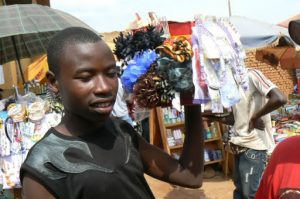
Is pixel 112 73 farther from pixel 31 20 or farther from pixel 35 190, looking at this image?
pixel 31 20

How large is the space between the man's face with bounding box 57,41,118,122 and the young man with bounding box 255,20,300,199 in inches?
30.1

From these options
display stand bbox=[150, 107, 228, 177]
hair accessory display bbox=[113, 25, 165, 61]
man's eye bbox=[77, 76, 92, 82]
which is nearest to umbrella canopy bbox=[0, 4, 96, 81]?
display stand bbox=[150, 107, 228, 177]

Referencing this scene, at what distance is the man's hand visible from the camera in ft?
11.9

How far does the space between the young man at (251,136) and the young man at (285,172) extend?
76.6 inches

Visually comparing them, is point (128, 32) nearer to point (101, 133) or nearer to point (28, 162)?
point (101, 133)

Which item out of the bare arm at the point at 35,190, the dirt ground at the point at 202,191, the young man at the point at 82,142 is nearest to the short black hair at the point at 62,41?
the young man at the point at 82,142

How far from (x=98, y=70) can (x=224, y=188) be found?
5.30 m

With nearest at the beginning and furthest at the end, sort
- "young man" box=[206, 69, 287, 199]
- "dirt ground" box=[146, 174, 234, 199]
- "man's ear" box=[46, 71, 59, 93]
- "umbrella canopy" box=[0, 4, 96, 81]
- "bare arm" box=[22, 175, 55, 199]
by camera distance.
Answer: "bare arm" box=[22, 175, 55, 199], "man's ear" box=[46, 71, 59, 93], "young man" box=[206, 69, 287, 199], "umbrella canopy" box=[0, 4, 96, 81], "dirt ground" box=[146, 174, 234, 199]

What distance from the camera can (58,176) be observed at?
1.20 meters

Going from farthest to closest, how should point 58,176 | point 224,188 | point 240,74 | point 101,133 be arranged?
point 224,188
point 240,74
point 101,133
point 58,176

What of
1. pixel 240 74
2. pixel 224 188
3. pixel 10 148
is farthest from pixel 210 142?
pixel 240 74

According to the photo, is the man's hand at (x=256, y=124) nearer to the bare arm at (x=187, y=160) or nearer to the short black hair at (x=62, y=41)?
the bare arm at (x=187, y=160)

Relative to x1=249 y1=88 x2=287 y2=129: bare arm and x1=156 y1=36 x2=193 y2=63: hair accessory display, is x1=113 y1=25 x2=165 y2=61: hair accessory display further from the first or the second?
x1=249 y1=88 x2=287 y2=129: bare arm

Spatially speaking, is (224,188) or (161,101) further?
(224,188)
